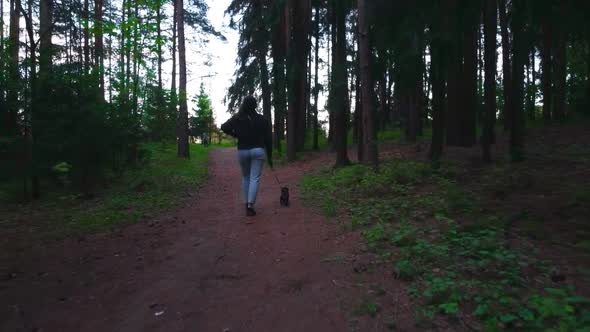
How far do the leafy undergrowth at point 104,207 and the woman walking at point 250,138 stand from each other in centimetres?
224

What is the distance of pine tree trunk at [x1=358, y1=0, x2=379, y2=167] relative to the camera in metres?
10.7

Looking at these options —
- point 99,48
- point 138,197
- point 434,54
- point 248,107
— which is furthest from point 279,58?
point 248,107

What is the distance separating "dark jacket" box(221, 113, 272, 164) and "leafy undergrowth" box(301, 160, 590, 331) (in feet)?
5.85

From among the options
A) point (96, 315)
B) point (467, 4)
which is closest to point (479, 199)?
point (467, 4)

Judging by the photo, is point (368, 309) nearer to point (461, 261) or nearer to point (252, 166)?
point (461, 261)

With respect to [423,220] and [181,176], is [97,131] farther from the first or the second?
[423,220]

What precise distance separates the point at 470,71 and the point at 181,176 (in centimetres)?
1044

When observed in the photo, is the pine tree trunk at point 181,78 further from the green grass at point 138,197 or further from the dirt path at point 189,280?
the dirt path at point 189,280

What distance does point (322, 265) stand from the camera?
4.64 metres

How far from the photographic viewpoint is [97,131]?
10.1 m

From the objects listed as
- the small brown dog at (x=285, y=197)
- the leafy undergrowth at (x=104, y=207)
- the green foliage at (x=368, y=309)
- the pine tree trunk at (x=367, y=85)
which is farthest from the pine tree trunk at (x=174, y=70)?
the green foliage at (x=368, y=309)

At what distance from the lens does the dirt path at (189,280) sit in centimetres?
350

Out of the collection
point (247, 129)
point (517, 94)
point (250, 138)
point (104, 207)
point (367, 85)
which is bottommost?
point (104, 207)

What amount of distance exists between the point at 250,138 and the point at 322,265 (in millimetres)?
3348
